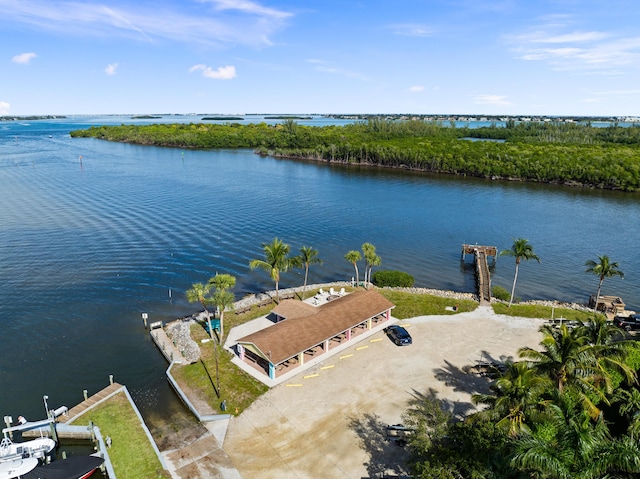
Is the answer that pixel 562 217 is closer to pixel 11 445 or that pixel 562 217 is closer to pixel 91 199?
pixel 11 445

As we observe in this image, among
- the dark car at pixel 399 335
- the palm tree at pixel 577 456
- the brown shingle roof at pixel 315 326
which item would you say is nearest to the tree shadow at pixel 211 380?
the brown shingle roof at pixel 315 326

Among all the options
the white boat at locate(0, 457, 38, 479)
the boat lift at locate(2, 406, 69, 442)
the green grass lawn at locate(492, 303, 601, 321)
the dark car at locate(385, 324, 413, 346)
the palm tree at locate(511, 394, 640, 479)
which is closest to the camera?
the palm tree at locate(511, 394, 640, 479)

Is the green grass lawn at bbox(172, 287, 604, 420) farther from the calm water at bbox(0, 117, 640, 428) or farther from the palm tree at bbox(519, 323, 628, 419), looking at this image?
the palm tree at bbox(519, 323, 628, 419)

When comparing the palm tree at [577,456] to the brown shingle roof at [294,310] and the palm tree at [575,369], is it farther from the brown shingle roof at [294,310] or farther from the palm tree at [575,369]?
the brown shingle roof at [294,310]

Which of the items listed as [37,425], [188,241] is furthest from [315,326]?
[188,241]

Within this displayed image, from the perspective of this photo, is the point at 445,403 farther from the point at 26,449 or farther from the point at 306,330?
the point at 26,449

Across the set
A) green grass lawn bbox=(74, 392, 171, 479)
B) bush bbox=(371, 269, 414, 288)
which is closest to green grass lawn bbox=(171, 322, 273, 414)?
green grass lawn bbox=(74, 392, 171, 479)
